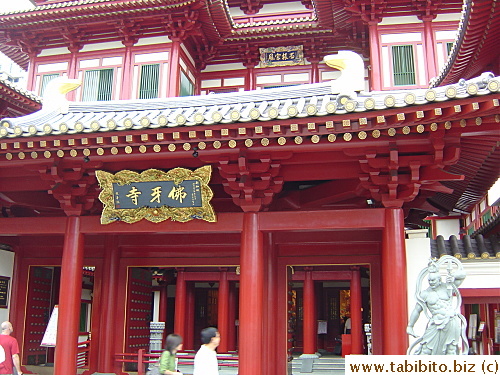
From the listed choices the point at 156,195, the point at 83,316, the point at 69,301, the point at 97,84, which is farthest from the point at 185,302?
the point at 156,195

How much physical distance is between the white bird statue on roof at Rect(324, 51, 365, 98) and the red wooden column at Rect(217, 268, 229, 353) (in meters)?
12.6

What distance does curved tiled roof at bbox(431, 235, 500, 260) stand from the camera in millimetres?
9375

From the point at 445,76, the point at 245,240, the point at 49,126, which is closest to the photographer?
the point at 49,126

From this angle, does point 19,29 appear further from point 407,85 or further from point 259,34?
point 407,85

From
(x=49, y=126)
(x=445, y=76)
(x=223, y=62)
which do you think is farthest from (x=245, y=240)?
(x=223, y=62)

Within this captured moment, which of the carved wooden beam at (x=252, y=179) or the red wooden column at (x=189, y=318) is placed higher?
the carved wooden beam at (x=252, y=179)

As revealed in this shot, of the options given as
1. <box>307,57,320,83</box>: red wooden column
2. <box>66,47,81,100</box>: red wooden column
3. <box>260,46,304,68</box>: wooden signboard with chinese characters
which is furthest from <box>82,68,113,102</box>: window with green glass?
<box>307,57,320,83</box>: red wooden column

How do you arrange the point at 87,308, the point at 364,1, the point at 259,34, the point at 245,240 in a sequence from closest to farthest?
the point at 245,240, the point at 364,1, the point at 259,34, the point at 87,308

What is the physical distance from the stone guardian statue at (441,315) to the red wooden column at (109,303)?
21.9ft

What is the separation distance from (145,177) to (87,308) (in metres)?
10.1

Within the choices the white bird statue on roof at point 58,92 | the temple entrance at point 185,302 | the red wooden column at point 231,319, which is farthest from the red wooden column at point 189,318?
the white bird statue on roof at point 58,92

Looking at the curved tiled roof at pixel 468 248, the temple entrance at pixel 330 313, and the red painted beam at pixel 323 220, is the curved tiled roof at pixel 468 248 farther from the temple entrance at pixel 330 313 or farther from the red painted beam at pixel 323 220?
the temple entrance at pixel 330 313

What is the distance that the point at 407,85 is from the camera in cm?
1557

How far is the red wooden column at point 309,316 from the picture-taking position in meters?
19.5
